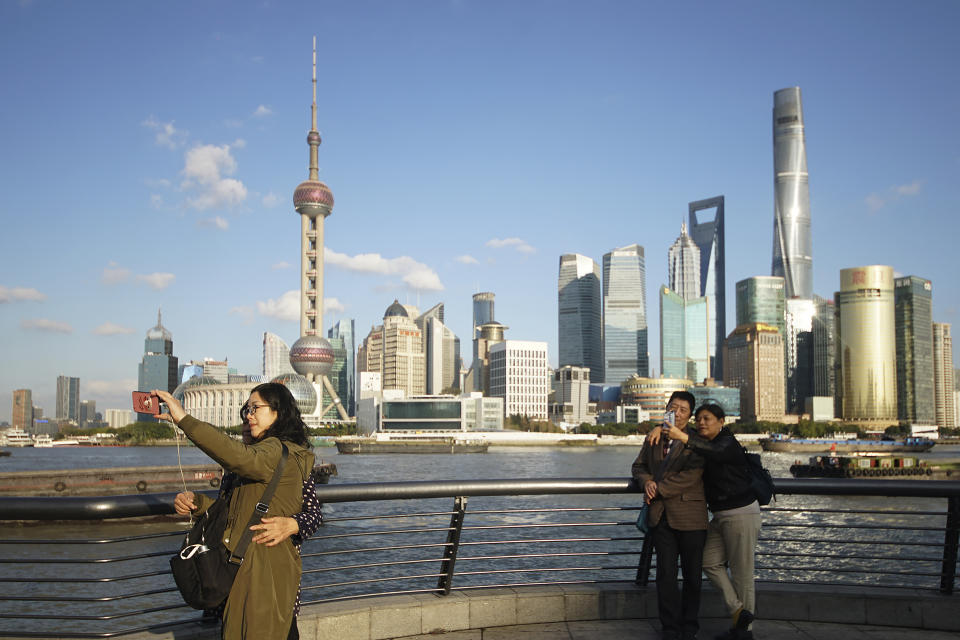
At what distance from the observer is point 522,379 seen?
178 m

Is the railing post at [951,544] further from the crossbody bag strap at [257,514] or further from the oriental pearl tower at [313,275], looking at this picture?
the oriental pearl tower at [313,275]

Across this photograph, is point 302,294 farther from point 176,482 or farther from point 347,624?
point 347,624

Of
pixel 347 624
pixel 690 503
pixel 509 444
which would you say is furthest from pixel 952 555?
pixel 509 444

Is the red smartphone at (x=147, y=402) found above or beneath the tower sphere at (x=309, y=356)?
beneath

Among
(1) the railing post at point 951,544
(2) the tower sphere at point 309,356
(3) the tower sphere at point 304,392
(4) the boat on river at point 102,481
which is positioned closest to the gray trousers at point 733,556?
(1) the railing post at point 951,544

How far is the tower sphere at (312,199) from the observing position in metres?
171

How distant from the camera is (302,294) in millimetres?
172500

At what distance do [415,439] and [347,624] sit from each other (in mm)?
113346

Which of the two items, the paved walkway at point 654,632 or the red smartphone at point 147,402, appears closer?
the red smartphone at point 147,402

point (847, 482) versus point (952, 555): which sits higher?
point (847, 482)

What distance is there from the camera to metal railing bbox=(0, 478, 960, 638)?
4.81 meters

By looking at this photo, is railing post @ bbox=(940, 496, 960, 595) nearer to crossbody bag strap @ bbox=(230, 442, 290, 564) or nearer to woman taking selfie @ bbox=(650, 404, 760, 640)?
woman taking selfie @ bbox=(650, 404, 760, 640)

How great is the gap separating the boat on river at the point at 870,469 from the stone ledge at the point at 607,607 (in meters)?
51.2

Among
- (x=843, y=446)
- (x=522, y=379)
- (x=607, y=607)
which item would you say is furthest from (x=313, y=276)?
(x=607, y=607)
